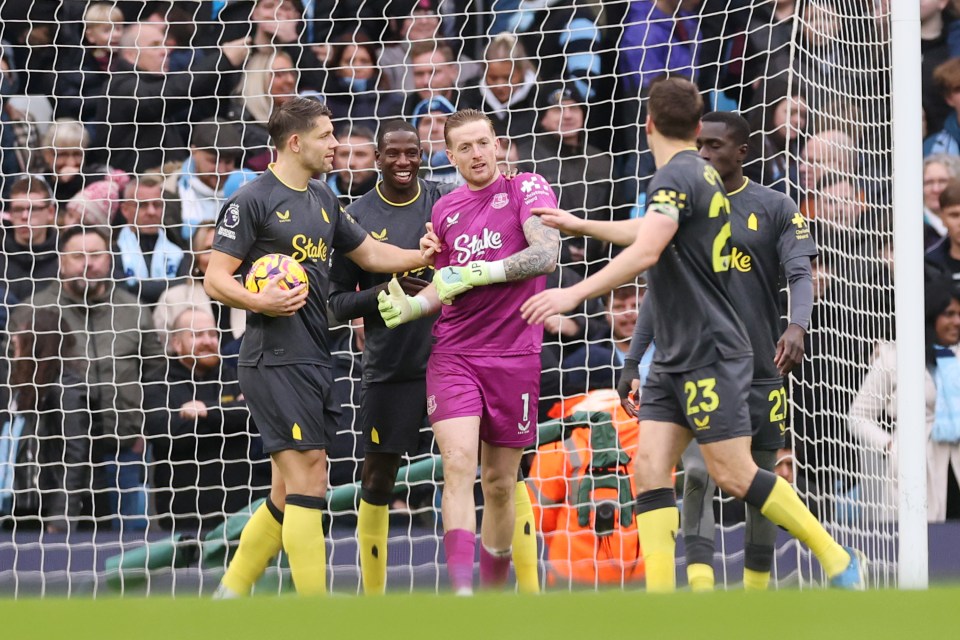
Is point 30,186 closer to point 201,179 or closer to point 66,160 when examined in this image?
point 66,160

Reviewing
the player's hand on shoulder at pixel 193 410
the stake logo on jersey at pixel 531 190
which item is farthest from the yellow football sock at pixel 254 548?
the player's hand on shoulder at pixel 193 410

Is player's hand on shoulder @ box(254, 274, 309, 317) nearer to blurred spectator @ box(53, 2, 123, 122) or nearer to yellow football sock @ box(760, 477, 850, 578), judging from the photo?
yellow football sock @ box(760, 477, 850, 578)

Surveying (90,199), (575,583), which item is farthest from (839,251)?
(90,199)

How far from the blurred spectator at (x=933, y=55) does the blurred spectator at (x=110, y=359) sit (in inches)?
182

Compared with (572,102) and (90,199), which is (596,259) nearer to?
(572,102)

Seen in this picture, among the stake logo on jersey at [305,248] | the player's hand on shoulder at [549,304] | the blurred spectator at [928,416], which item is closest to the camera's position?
the player's hand on shoulder at [549,304]

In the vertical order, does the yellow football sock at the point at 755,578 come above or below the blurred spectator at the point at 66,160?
below

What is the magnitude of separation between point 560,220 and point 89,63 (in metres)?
5.32

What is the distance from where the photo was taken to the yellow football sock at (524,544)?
6.47 meters

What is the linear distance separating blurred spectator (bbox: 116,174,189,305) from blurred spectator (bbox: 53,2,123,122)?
83 centimetres

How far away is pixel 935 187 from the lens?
8562 millimetres

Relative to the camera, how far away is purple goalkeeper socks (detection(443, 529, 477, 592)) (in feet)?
18.9

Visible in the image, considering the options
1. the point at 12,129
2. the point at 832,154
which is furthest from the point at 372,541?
the point at 12,129

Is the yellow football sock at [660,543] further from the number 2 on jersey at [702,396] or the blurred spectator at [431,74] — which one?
the blurred spectator at [431,74]
